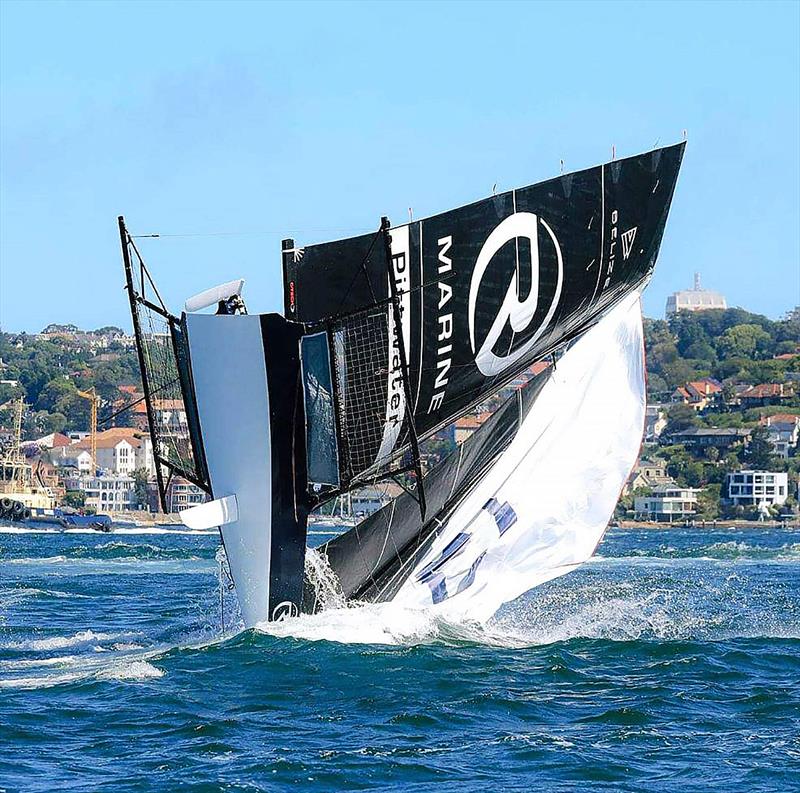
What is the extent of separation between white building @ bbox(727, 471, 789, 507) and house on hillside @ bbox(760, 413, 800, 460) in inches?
352

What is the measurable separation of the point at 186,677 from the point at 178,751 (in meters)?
3.39

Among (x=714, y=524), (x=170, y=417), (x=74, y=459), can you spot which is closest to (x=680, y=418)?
(x=714, y=524)

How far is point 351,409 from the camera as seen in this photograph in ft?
57.8

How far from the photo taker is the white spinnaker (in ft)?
64.2

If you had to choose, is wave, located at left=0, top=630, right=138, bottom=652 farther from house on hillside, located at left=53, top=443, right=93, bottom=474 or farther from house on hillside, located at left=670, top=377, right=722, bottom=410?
house on hillside, located at left=670, top=377, right=722, bottom=410

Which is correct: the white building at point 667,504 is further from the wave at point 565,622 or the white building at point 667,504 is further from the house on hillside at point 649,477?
the wave at point 565,622

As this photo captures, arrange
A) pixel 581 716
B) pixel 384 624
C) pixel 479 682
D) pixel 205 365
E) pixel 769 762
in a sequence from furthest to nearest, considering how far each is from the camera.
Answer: pixel 384 624 → pixel 205 365 → pixel 479 682 → pixel 581 716 → pixel 769 762

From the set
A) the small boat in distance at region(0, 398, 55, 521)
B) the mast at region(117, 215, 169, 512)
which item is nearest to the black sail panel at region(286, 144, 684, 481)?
the mast at region(117, 215, 169, 512)

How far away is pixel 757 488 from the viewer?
12962cm

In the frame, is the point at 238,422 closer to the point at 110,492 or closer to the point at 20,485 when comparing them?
the point at 20,485

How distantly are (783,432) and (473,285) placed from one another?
132747mm

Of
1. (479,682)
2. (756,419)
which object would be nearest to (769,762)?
(479,682)

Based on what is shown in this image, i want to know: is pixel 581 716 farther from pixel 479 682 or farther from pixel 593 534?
pixel 593 534

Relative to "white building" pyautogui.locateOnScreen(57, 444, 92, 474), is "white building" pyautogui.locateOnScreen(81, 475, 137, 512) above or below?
below
